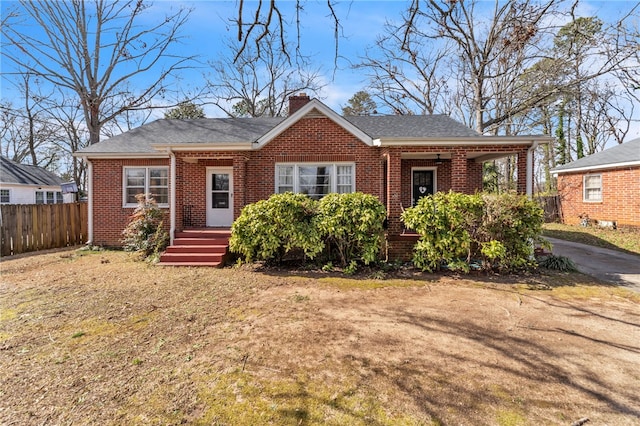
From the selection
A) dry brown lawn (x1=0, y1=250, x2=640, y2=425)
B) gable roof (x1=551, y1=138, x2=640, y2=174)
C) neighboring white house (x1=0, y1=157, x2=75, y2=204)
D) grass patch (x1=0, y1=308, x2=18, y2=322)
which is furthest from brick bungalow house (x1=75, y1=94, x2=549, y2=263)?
neighboring white house (x1=0, y1=157, x2=75, y2=204)

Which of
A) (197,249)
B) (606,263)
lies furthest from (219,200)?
(606,263)

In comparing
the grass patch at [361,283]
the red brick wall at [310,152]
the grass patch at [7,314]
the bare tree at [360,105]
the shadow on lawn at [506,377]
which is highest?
the bare tree at [360,105]

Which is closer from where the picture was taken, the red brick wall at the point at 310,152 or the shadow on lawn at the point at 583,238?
the red brick wall at the point at 310,152

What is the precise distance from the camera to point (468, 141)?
27.8 ft

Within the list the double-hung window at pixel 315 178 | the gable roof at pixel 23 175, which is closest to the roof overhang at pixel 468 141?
the double-hung window at pixel 315 178

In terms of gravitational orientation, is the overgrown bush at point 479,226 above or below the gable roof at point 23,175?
below

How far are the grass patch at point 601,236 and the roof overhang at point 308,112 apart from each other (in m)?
9.50

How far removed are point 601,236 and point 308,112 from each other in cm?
1252

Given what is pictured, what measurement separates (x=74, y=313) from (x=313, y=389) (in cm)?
428

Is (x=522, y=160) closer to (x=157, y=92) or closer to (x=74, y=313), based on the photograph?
(x=74, y=313)

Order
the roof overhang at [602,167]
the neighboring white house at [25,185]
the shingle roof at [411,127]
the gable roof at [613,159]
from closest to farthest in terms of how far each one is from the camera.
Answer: the shingle roof at [411,127]
the roof overhang at [602,167]
the gable roof at [613,159]
the neighboring white house at [25,185]

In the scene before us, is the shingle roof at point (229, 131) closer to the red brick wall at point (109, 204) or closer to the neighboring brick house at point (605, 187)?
the red brick wall at point (109, 204)

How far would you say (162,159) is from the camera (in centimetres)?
1057

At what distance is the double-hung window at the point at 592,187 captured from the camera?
14.5 m
